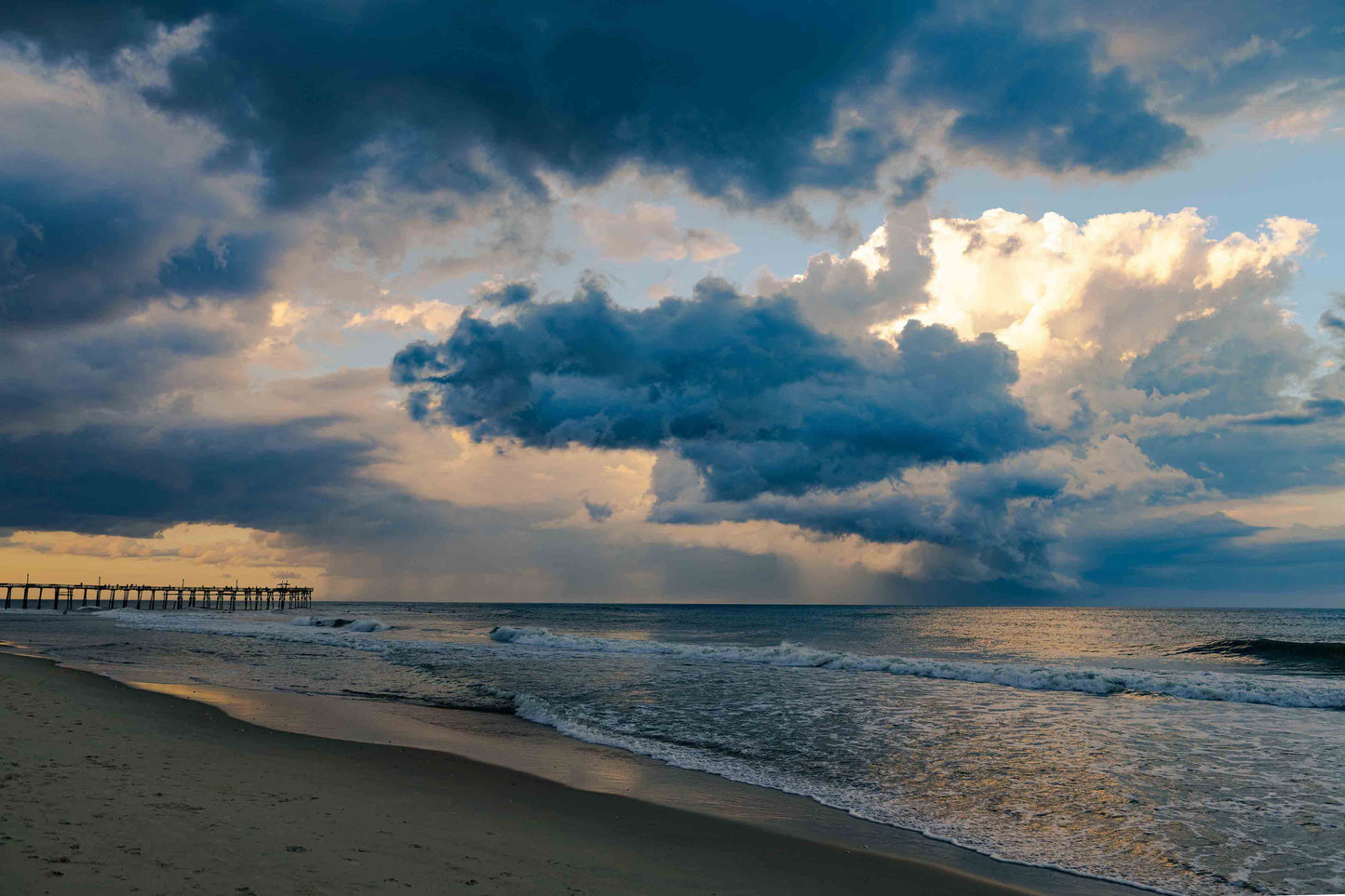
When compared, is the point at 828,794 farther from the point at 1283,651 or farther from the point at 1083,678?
the point at 1283,651

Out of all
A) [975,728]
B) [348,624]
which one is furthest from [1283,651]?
[348,624]

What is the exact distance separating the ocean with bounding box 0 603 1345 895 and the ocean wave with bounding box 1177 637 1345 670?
43 centimetres

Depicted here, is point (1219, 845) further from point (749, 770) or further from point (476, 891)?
point (476, 891)

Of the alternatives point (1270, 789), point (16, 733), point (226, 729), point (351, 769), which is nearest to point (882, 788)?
point (1270, 789)

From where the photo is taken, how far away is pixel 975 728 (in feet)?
62.7

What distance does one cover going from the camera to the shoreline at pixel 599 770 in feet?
31.2

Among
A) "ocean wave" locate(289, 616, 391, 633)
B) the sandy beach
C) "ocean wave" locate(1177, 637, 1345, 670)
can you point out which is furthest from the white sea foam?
"ocean wave" locate(289, 616, 391, 633)

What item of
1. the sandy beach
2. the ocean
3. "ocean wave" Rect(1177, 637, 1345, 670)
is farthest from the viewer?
"ocean wave" Rect(1177, 637, 1345, 670)

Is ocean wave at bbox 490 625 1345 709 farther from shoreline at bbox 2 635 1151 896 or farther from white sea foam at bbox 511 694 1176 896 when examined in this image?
shoreline at bbox 2 635 1151 896

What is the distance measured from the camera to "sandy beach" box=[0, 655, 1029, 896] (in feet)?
22.7

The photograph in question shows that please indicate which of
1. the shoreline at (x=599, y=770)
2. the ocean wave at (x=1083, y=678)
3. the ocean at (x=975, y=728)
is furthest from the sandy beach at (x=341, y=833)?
the ocean wave at (x=1083, y=678)

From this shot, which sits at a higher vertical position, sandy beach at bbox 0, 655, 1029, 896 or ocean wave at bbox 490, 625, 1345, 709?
sandy beach at bbox 0, 655, 1029, 896

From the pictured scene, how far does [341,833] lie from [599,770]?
646 cm

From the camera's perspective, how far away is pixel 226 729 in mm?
15578
